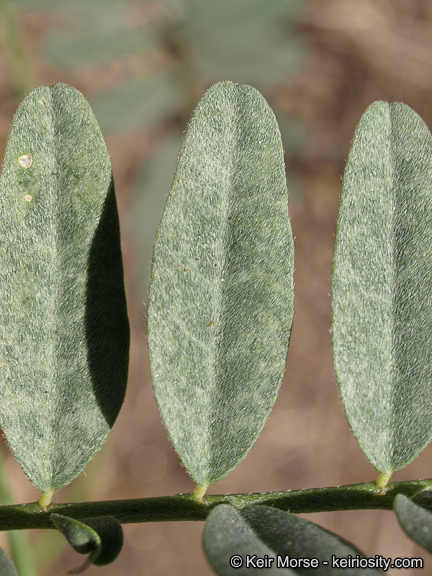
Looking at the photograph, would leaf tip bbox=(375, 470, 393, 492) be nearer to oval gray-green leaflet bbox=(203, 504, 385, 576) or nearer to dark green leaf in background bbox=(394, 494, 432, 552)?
dark green leaf in background bbox=(394, 494, 432, 552)

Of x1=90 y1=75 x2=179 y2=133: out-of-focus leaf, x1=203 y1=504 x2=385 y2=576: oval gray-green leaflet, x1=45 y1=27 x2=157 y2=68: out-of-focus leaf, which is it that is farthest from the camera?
x1=90 y1=75 x2=179 y2=133: out-of-focus leaf

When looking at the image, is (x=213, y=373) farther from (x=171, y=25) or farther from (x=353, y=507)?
(x=171, y=25)

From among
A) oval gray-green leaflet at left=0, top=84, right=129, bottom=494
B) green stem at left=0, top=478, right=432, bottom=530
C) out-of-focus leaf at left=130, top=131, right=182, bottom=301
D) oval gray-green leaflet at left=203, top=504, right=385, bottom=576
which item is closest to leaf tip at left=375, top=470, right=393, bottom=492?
green stem at left=0, top=478, right=432, bottom=530

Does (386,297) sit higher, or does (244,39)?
(244,39)

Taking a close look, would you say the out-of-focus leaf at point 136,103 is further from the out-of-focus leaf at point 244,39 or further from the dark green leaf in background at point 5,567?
the dark green leaf in background at point 5,567

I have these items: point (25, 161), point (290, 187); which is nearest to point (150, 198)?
point (290, 187)

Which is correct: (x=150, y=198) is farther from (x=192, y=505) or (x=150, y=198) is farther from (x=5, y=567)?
(x=5, y=567)
